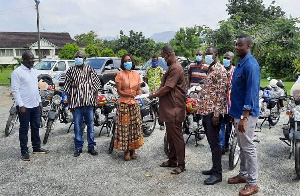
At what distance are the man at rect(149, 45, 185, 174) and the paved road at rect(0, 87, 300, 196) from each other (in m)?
0.45

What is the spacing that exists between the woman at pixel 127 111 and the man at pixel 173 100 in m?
0.73

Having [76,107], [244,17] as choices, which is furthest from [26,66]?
[244,17]

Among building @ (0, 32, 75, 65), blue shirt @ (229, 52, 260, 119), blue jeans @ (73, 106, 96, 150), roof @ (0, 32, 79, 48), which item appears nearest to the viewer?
blue shirt @ (229, 52, 260, 119)

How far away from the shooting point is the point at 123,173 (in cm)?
487

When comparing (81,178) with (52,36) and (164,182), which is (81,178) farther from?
(52,36)

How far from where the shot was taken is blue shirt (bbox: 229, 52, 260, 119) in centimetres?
368

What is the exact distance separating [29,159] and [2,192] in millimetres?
1252

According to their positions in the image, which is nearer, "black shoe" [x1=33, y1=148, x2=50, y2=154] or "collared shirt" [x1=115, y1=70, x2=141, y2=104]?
"collared shirt" [x1=115, y1=70, x2=141, y2=104]

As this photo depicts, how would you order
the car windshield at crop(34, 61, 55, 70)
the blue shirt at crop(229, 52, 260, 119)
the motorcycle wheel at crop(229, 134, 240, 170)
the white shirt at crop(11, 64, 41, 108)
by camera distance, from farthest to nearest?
the car windshield at crop(34, 61, 55, 70)
the white shirt at crop(11, 64, 41, 108)
the motorcycle wheel at crop(229, 134, 240, 170)
the blue shirt at crop(229, 52, 260, 119)

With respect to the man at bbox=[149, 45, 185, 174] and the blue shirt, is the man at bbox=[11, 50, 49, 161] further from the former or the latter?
the blue shirt

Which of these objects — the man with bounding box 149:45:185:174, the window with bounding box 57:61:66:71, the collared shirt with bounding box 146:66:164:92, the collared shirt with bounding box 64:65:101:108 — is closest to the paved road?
the man with bounding box 149:45:185:174

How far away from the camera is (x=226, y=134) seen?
5.65 m

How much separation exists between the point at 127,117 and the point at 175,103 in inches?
42.8

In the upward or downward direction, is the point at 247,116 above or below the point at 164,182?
above
